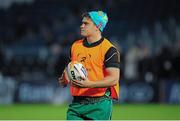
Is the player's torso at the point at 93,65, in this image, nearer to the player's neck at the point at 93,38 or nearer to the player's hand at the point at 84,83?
the player's neck at the point at 93,38

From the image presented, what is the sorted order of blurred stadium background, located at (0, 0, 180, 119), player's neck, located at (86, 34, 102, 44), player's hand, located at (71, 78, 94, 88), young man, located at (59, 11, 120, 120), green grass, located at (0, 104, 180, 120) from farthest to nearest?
blurred stadium background, located at (0, 0, 180, 119)
green grass, located at (0, 104, 180, 120)
player's neck, located at (86, 34, 102, 44)
young man, located at (59, 11, 120, 120)
player's hand, located at (71, 78, 94, 88)

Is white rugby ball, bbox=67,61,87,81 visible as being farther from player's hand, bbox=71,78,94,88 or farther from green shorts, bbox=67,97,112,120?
green shorts, bbox=67,97,112,120

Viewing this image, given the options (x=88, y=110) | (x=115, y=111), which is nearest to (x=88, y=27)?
(x=88, y=110)

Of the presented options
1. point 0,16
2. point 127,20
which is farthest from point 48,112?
point 0,16

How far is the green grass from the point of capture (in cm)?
1711

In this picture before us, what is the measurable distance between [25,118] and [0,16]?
41.5ft

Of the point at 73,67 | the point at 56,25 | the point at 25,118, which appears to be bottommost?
the point at 25,118

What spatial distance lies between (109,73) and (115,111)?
11361 millimetres

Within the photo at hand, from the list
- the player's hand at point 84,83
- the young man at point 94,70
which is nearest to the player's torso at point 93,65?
the young man at point 94,70

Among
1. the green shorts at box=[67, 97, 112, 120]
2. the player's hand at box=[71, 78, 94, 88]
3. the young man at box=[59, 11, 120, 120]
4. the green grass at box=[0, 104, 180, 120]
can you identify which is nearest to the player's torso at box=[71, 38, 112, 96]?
the young man at box=[59, 11, 120, 120]

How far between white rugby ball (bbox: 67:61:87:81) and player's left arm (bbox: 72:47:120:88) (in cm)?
6

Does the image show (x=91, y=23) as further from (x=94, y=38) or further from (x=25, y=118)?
(x=25, y=118)

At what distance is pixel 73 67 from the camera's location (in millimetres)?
7699

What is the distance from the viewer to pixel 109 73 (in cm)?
780
